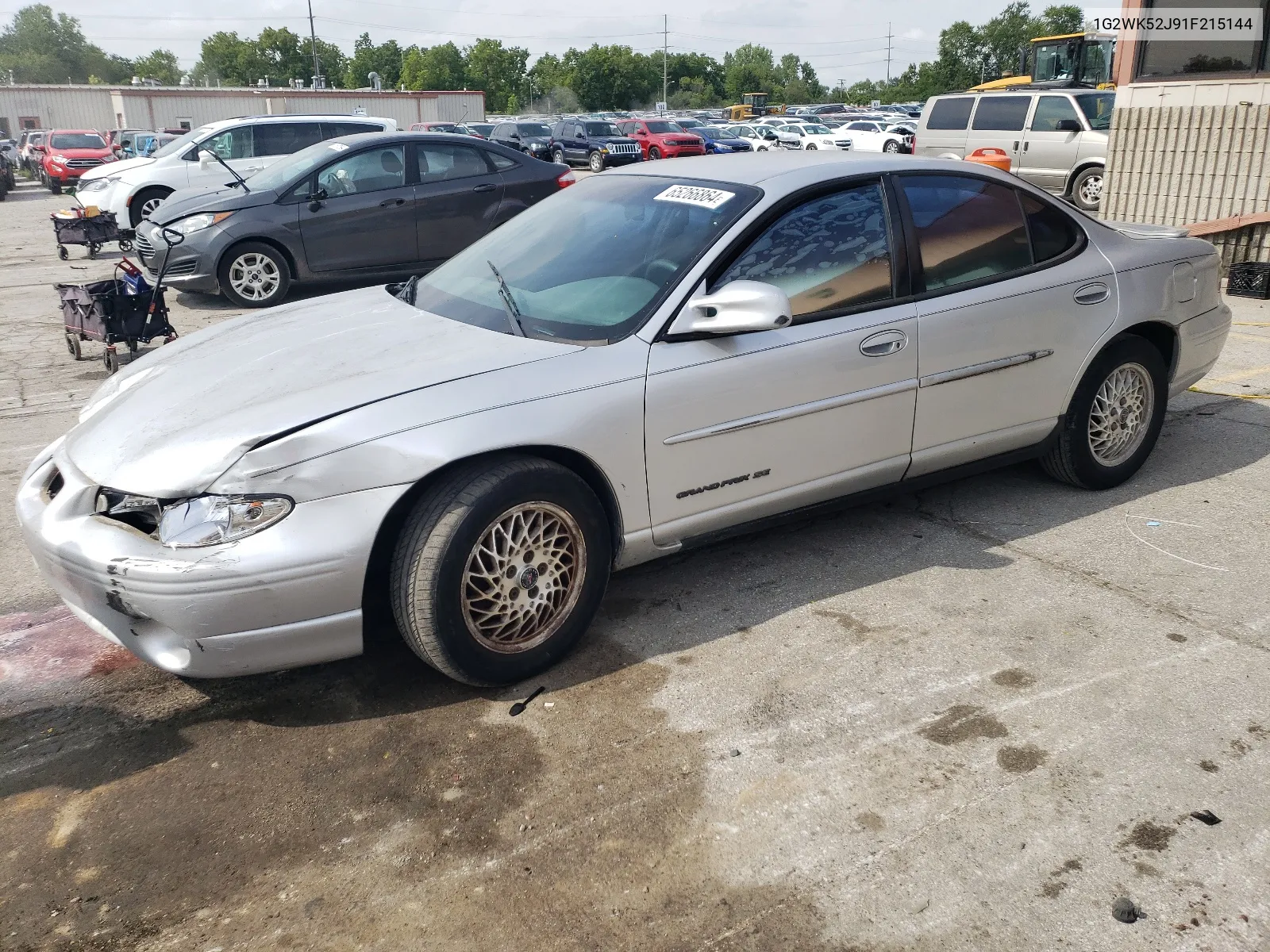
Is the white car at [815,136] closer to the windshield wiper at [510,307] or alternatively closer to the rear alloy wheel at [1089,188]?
the rear alloy wheel at [1089,188]

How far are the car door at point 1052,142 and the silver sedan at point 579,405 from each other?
1294 cm

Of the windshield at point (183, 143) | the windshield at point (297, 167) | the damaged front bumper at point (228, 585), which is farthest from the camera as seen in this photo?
the windshield at point (183, 143)

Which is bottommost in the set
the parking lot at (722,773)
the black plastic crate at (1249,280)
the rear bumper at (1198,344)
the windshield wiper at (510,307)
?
the parking lot at (722,773)

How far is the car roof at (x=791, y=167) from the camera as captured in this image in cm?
394

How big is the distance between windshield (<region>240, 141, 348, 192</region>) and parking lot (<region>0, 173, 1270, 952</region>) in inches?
258

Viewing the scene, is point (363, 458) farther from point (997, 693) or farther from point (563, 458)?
point (997, 693)

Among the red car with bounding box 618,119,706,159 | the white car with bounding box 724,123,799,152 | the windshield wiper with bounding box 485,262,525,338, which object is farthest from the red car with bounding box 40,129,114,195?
the windshield wiper with bounding box 485,262,525,338

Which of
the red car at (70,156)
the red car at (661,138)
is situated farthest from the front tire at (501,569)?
the red car at (70,156)

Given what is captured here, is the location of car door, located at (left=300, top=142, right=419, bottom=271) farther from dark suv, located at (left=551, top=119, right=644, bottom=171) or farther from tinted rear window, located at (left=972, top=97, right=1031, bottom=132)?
dark suv, located at (left=551, top=119, right=644, bottom=171)

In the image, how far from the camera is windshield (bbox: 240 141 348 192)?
32.8 feet

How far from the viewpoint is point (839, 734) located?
3088mm

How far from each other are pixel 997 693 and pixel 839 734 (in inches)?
22.5

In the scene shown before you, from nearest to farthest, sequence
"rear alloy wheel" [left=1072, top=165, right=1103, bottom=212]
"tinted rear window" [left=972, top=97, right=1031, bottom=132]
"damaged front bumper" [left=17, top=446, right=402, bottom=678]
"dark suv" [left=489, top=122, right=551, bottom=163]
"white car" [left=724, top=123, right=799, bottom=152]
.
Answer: "damaged front bumper" [left=17, top=446, right=402, bottom=678] → "rear alloy wheel" [left=1072, top=165, right=1103, bottom=212] → "tinted rear window" [left=972, top=97, right=1031, bottom=132] → "dark suv" [left=489, top=122, right=551, bottom=163] → "white car" [left=724, top=123, right=799, bottom=152]

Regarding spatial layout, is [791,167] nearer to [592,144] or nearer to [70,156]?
[592,144]
